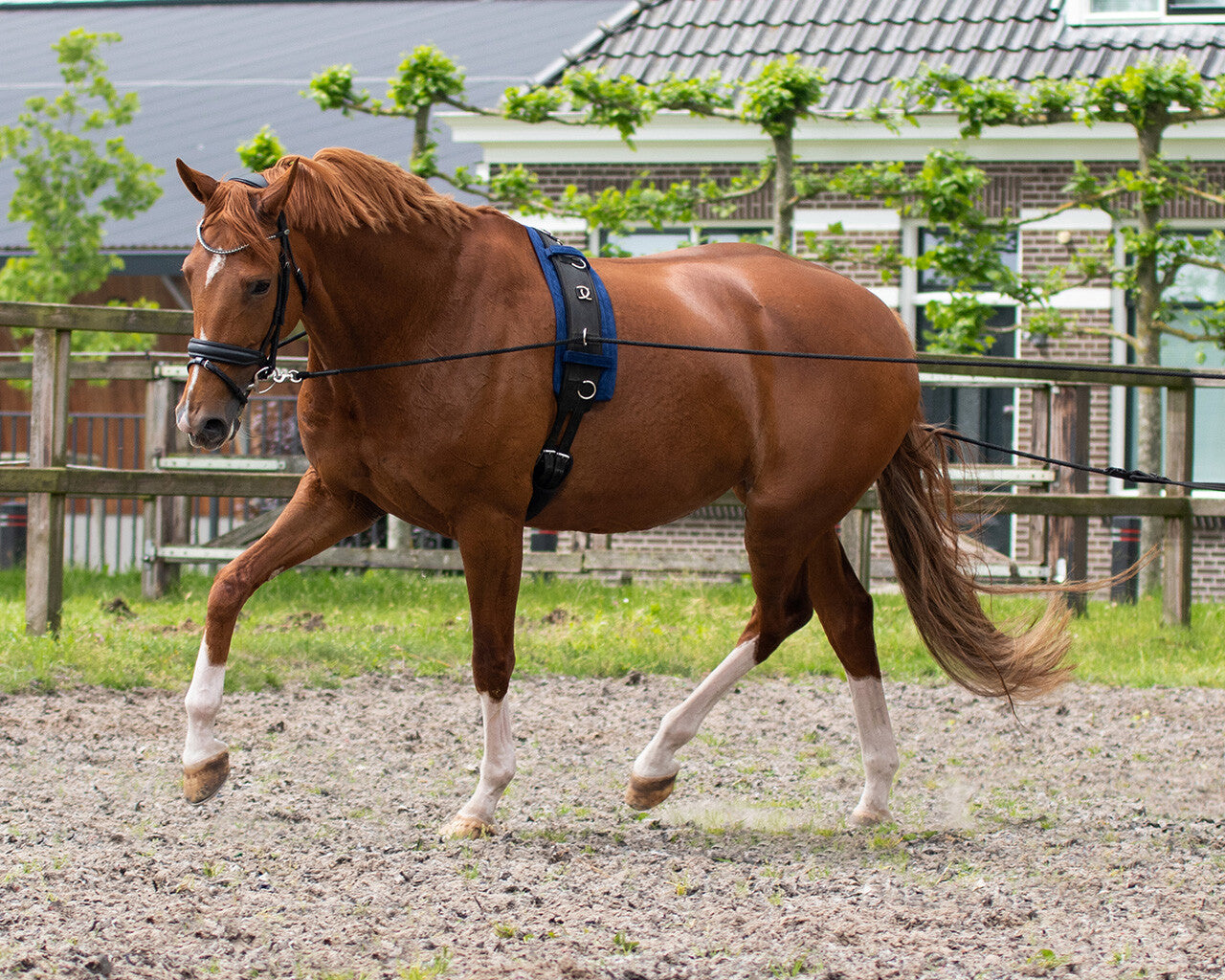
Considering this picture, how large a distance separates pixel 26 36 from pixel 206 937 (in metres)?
22.8

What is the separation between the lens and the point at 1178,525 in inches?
284

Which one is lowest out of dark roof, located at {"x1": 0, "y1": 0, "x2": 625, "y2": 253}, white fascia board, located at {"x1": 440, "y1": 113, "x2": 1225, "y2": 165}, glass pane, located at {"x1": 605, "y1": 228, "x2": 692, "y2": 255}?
glass pane, located at {"x1": 605, "y1": 228, "x2": 692, "y2": 255}

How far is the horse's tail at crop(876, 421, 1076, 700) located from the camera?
4180mm

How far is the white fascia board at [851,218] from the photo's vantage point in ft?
36.0

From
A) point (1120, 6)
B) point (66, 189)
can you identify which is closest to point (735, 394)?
point (1120, 6)

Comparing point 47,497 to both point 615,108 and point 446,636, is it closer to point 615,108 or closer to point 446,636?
point 446,636

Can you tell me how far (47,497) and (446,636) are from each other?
200cm

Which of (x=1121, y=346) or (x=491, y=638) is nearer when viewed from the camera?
(x=491, y=638)

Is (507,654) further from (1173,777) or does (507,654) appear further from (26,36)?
(26,36)

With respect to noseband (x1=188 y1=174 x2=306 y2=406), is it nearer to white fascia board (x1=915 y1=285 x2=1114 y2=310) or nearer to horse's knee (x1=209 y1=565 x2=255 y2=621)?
horse's knee (x1=209 y1=565 x2=255 y2=621)

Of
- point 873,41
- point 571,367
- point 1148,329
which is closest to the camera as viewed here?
point 571,367

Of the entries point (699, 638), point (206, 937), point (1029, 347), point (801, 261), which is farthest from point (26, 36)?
point (206, 937)

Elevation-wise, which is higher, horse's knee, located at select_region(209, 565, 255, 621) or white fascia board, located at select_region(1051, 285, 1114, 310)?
white fascia board, located at select_region(1051, 285, 1114, 310)

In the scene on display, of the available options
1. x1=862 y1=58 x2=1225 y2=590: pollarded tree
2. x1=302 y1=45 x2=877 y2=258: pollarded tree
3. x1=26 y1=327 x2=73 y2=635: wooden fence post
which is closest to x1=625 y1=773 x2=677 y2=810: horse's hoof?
x1=26 y1=327 x2=73 y2=635: wooden fence post
